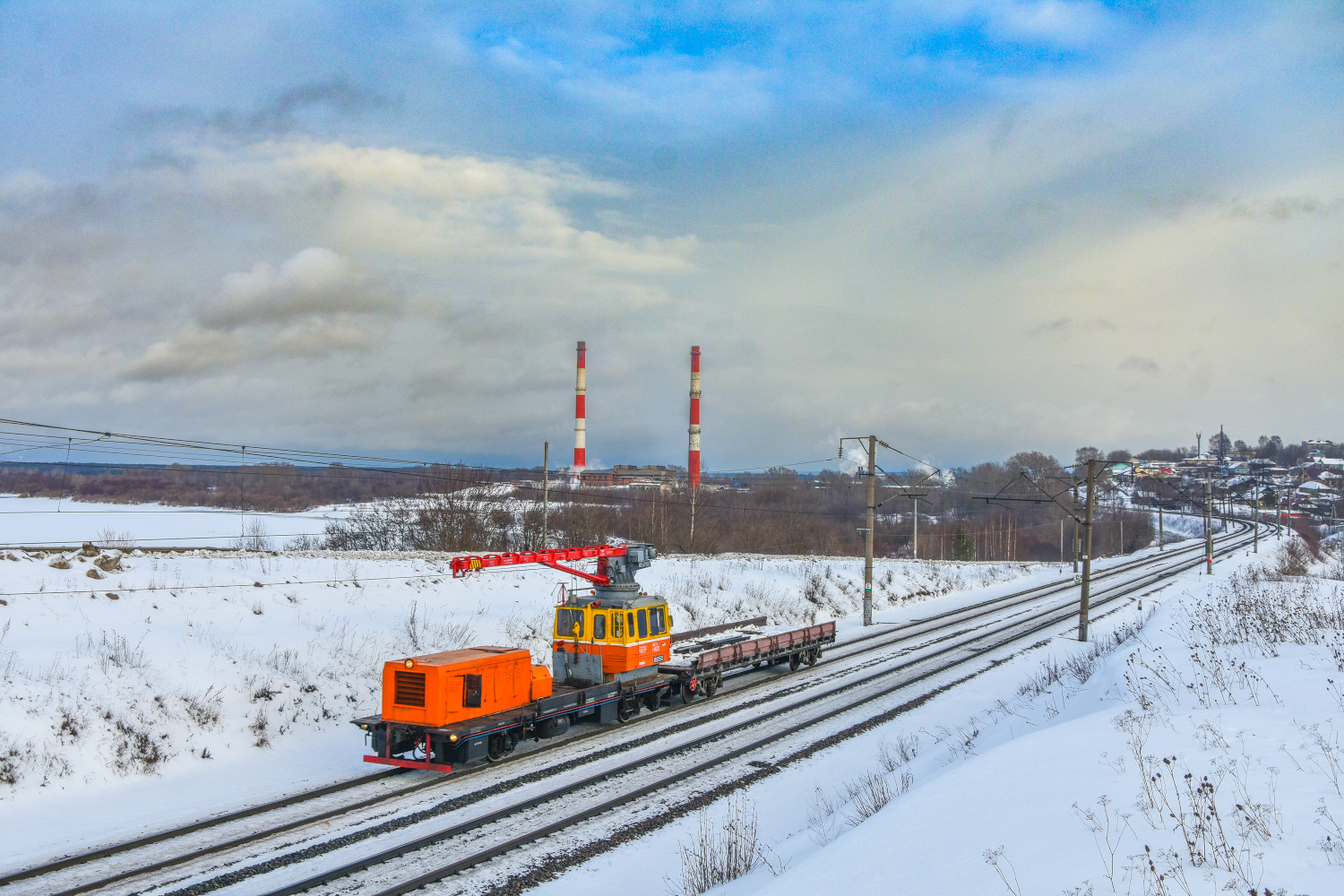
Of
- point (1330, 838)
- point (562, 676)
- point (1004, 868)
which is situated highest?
point (1330, 838)

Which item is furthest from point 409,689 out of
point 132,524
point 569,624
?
point 132,524

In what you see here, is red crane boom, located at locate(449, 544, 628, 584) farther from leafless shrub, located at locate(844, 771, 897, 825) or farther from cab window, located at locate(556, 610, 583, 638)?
leafless shrub, located at locate(844, 771, 897, 825)

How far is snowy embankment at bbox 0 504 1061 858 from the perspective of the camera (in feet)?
46.8

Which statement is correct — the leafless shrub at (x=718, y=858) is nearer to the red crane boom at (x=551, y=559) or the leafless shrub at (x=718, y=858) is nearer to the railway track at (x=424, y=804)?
the railway track at (x=424, y=804)

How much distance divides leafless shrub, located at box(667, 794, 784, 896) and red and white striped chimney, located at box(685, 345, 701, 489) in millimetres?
64159

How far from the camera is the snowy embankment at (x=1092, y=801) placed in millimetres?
7176

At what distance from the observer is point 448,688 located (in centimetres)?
1505

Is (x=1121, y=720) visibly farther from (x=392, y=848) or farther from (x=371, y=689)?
(x=371, y=689)

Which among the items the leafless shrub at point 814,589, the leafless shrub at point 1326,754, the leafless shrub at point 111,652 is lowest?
the leafless shrub at point 814,589

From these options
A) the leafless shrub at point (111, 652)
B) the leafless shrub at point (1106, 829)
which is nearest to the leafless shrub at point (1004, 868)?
the leafless shrub at point (1106, 829)

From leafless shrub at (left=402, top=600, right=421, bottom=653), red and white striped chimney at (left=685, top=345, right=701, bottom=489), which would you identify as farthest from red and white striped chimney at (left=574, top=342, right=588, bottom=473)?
leafless shrub at (left=402, top=600, right=421, bottom=653)

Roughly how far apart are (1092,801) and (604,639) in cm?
1259

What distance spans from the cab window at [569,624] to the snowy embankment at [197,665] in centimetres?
500

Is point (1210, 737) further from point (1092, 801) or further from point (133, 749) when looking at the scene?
point (133, 749)
